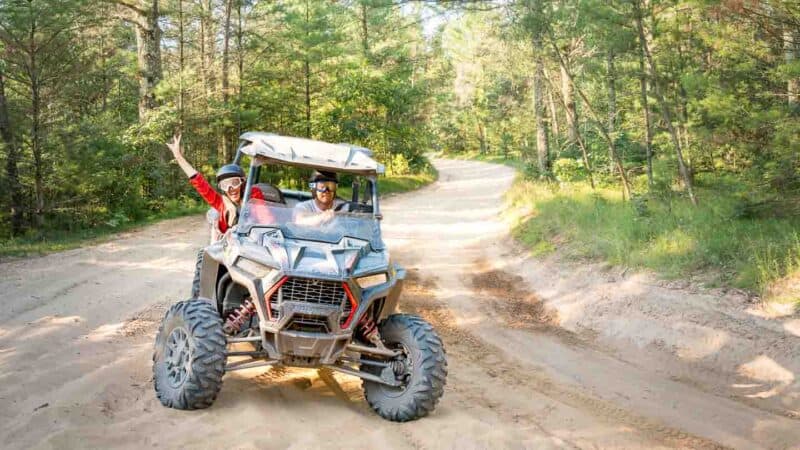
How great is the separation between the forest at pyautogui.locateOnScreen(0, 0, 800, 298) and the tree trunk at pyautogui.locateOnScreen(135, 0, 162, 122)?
6 centimetres

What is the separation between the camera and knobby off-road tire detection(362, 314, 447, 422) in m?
5.89

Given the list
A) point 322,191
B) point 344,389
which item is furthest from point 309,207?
point 344,389

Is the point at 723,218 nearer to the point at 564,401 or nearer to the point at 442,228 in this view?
the point at 564,401

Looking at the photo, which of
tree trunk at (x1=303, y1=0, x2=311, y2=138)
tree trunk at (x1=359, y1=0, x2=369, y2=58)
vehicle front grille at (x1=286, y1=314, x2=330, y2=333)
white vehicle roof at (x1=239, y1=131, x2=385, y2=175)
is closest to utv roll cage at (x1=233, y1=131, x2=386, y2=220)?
white vehicle roof at (x1=239, y1=131, x2=385, y2=175)

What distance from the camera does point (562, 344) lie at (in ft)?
31.2

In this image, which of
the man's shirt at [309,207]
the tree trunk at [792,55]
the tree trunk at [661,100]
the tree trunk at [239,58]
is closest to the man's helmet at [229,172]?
the man's shirt at [309,207]

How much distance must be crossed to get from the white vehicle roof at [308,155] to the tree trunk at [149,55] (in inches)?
638

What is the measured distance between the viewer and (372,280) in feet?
20.1

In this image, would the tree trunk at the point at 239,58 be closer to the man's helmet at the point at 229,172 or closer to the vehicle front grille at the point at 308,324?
the man's helmet at the point at 229,172

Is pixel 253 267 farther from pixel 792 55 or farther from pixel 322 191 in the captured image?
pixel 792 55

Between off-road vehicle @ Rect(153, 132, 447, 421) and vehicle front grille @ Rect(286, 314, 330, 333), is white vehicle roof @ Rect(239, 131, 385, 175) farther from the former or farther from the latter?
vehicle front grille @ Rect(286, 314, 330, 333)

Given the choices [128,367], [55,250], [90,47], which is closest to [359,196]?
[128,367]

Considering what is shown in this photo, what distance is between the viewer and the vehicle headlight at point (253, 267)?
19.2 ft

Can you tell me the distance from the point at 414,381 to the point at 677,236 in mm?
7595
